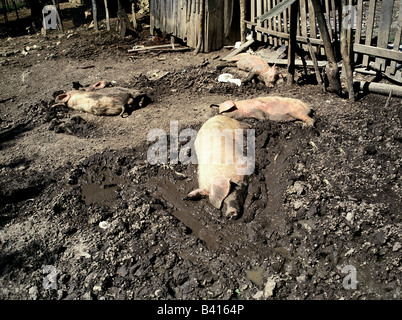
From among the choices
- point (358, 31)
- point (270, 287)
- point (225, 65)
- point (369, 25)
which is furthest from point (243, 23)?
point (270, 287)

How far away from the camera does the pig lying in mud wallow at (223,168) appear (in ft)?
14.5

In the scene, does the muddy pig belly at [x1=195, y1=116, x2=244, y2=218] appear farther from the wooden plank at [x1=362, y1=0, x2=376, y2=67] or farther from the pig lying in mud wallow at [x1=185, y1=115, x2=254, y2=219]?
the wooden plank at [x1=362, y1=0, x2=376, y2=67]

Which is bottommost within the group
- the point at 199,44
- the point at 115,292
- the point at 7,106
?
the point at 115,292

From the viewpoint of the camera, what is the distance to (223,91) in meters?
6.96

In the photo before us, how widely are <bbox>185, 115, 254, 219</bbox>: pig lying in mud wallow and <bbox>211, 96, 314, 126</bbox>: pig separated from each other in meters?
0.69

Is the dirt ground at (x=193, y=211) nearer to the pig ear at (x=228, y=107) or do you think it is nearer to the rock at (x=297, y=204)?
the rock at (x=297, y=204)

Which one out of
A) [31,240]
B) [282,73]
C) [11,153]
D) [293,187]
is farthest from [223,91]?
[31,240]

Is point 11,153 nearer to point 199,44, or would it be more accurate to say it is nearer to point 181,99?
point 181,99

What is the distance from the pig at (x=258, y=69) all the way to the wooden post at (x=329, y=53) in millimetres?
1115

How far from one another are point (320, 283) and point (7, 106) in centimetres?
642

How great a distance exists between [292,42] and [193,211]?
3.67m

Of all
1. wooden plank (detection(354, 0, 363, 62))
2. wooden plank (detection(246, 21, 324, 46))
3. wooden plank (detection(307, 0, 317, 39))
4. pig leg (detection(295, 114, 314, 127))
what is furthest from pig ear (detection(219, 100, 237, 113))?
wooden plank (detection(354, 0, 363, 62))

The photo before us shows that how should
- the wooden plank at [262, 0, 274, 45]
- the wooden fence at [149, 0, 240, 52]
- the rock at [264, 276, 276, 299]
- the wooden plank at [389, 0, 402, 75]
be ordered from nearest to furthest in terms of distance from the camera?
the rock at [264, 276, 276, 299] → the wooden plank at [389, 0, 402, 75] → the wooden plank at [262, 0, 274, 45] → the wooden fence at [149, 0, 240, 52]

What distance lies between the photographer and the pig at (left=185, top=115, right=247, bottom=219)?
4.41 meters
